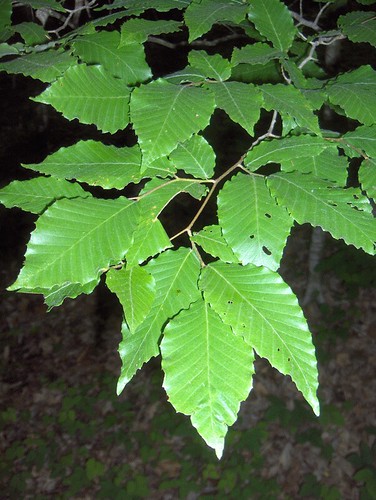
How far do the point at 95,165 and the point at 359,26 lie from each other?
904mm

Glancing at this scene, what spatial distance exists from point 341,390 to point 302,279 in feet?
3.78

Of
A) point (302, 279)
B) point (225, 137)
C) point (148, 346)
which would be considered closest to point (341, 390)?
point (302, 279)

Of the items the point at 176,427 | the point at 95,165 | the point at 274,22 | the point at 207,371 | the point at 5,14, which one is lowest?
the point at 176,427

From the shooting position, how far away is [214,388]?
31.4 inches

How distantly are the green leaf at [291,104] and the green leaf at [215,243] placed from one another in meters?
0.30

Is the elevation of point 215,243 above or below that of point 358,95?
below

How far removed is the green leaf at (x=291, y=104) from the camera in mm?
1008

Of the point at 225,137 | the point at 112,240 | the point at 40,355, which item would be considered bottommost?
the point at 40,355

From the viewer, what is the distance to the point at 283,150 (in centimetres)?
105

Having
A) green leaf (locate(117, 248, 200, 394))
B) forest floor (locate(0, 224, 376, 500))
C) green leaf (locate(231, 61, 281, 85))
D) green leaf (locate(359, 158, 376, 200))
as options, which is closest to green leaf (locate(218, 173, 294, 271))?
green leaf (locate(117, 248, 200, 394))

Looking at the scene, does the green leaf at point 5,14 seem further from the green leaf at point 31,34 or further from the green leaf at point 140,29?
the green leaf at point 140,29

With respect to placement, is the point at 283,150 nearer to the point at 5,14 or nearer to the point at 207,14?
the point at 207,14

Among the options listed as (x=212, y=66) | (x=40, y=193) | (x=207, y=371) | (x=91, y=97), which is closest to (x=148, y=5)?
(x=212, y=66)

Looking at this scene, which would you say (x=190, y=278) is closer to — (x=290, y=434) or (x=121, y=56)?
(x=121, y=56)
